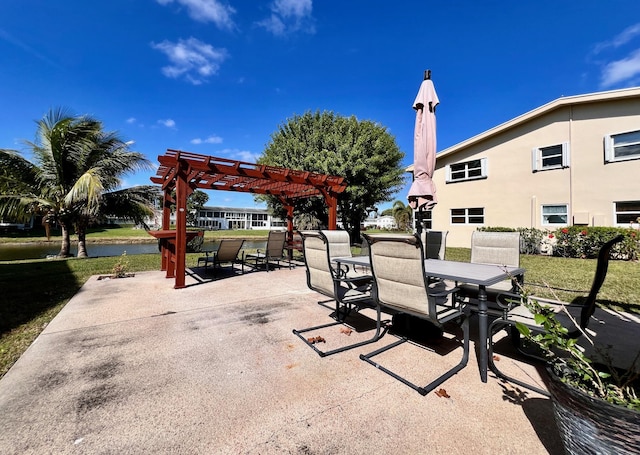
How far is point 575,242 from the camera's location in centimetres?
990

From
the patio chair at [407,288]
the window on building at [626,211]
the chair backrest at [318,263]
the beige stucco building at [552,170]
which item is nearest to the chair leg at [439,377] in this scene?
the patio chair at [407,288]

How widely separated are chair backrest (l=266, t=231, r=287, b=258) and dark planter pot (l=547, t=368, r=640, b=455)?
684 cm

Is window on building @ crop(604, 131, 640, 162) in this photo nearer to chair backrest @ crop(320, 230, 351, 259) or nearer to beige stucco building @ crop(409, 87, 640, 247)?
beige stucco building @ crop(409, 87, 640, 247)

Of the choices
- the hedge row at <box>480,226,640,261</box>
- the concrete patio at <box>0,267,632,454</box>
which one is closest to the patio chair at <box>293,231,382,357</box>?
the concrete patio at <box>0,267,632,454</box>

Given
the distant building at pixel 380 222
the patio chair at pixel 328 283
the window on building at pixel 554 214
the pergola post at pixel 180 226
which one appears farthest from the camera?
the distant building at pixel 380 222

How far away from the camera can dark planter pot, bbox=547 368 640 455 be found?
1113 millimetres

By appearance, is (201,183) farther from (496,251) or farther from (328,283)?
(496,251)

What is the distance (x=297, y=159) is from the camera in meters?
14.8

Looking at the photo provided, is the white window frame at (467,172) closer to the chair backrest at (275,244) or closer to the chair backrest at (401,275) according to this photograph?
the chair backrest at (275,244)

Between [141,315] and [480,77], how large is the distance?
17.1 m

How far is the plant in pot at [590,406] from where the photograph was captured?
1127mm

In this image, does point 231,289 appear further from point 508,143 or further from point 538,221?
point 508,143

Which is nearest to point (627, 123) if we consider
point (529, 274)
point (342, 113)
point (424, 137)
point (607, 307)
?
point (529, 274)

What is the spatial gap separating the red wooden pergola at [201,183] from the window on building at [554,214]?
920cm
